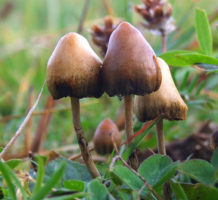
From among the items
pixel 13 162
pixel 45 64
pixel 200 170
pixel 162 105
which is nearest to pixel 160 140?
pixel 162 105

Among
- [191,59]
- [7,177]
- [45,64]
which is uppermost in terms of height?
[191,59]

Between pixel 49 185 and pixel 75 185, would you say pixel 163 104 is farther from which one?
pixel 49 185

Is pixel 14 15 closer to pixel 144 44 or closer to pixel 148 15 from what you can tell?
pixel 148 15

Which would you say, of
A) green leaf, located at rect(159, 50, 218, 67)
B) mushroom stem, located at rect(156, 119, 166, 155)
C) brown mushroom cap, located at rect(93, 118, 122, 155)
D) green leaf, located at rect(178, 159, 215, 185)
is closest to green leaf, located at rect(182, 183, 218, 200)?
green leaf, located at rect(178, 159, 215, 185)

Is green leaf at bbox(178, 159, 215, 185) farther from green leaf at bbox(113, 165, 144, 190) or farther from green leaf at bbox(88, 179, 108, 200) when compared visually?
green leaf at bbox(88, 179, 108, 200)

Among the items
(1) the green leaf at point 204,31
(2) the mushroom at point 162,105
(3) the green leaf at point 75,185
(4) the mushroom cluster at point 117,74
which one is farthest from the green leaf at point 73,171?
(1) the green leaf at point 204,31

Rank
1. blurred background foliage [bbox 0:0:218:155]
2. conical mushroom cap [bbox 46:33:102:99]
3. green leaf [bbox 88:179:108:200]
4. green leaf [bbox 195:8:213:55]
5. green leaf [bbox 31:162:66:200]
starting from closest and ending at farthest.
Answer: green leaf [bbox 31:162:66:200] → green leaf [bbox 88:179:108:200] → conical mushroom cap [bbox 46:33:102:99] → green leaf [bbox 195:8:213:55] → blurred background foliage [bbox 0:0:218:155]
